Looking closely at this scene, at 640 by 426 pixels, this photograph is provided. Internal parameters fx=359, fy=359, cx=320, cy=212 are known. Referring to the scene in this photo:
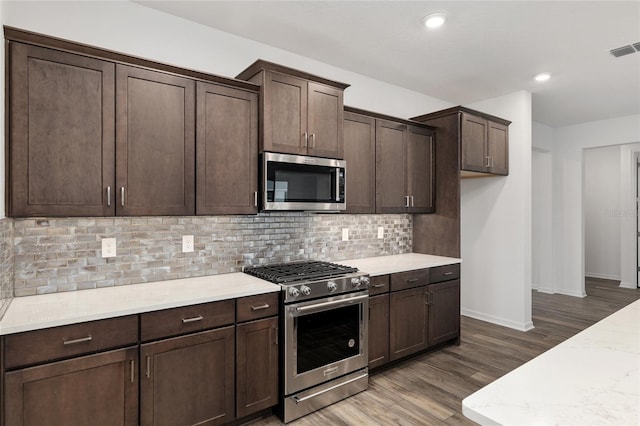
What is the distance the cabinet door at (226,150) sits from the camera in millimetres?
2479

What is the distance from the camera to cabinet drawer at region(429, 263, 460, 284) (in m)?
3.51

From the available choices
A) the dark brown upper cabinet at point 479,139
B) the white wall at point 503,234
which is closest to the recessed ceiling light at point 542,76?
the white wall at point 503,234

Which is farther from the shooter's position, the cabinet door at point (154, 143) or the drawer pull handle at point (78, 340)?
the cabinet door at point (154, 143)

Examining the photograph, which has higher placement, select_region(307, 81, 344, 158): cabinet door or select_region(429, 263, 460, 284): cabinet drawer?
select_region(307, 81, 344, 158): cabinet door

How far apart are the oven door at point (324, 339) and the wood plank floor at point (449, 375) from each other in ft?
0.86

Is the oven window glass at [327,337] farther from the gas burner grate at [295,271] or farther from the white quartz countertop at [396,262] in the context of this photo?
the white quartz countertop at [396,262]

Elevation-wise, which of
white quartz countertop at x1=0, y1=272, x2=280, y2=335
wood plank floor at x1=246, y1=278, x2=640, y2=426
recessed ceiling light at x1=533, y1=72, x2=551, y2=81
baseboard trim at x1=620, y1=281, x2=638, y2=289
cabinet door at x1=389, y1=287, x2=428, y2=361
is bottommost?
wood plank floor at x1=246, y1=278, x2=640, y2=426

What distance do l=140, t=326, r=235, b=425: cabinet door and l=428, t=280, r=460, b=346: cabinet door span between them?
2065 millimetres

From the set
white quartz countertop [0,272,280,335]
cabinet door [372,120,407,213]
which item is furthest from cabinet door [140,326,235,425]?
cabinet door [372,120,407,213]

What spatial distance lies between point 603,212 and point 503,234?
4.53 metres

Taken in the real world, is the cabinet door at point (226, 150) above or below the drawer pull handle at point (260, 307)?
above

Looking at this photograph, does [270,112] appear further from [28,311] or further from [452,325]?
[452,325]

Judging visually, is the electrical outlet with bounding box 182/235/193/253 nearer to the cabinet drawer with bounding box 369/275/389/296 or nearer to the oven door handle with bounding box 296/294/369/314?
the oven door handle with bounding box 296/294/369/314

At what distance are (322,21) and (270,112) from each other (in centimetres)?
83
